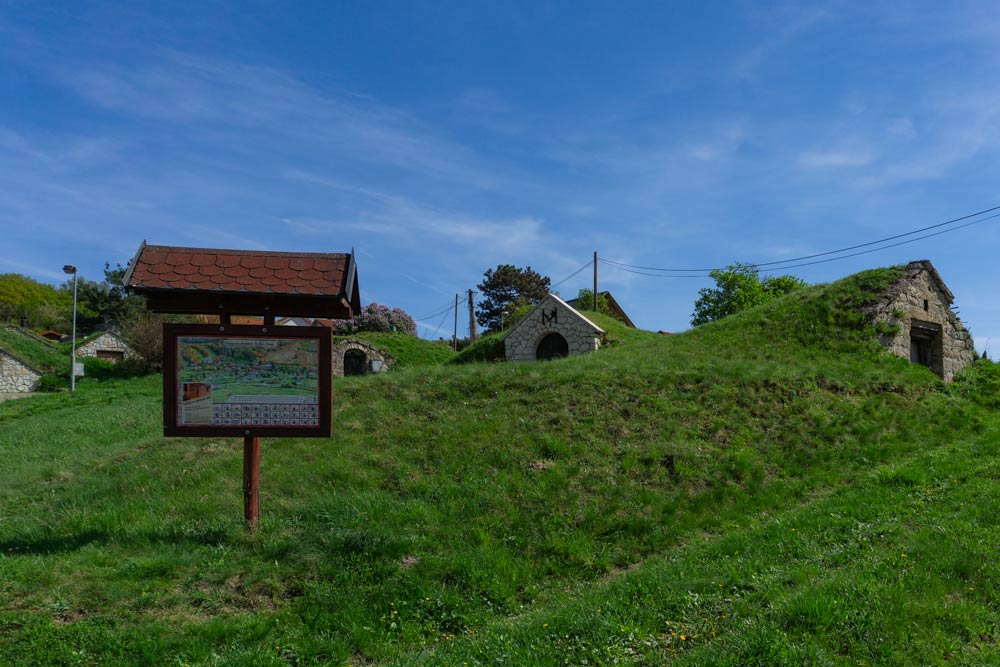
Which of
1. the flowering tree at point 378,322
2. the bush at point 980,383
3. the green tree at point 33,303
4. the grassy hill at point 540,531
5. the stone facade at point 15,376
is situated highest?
the green tree at point 33,303

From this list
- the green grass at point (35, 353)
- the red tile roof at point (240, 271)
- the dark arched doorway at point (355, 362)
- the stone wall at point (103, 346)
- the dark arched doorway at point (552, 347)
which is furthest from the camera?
the stone wall at point (103, 346)

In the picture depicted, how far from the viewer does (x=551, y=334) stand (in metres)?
24.5

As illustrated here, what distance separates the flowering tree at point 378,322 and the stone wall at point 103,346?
14.7m

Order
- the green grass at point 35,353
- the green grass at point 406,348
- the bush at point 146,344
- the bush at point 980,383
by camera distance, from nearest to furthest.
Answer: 1. the bush at point 980,383
2. the bush at point 146,344
3. the green grass at point 406,348
4. the green grass at point 35,353

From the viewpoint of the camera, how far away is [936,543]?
6312 millimetres

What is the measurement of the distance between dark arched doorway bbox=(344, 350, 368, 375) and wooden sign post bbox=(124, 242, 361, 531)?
23.7 metres

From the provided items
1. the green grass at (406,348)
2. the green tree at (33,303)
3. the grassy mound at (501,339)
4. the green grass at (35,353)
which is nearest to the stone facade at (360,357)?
the green grass at (406,348)

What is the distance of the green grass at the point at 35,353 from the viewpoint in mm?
34062

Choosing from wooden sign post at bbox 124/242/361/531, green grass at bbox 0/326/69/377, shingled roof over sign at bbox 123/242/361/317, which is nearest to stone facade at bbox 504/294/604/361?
shingled roof over sign at bbox 123/242/361/317

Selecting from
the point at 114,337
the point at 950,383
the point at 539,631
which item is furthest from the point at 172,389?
the point at 114,337

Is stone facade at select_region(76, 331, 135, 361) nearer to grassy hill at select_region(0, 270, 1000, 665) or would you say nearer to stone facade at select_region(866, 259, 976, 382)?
grassy hill at select_region(0, 270, 1000, 665)

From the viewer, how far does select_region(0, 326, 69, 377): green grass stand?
34.1m

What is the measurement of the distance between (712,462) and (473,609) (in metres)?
5.55

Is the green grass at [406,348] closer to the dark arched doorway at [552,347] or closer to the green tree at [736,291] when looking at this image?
the dark arched doorway at [552,347]
